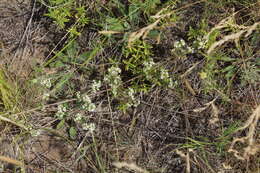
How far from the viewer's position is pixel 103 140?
10.6ft

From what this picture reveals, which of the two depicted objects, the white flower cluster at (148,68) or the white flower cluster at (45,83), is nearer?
the white flower cluster at (148,68)

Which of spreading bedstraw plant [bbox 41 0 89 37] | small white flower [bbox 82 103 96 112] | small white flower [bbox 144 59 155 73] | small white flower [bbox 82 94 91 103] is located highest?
spreading bedstraw plant [bbox 41 0 89 37]

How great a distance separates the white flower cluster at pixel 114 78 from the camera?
9.84 feet

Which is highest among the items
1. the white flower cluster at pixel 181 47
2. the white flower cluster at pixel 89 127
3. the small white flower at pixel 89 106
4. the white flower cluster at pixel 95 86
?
the white flower cluster at pixel 181 47

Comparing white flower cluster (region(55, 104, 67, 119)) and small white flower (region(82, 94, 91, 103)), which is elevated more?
small white flower (region(82, 94, 91, 103))

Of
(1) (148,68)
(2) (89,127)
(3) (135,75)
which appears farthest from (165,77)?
(2) (89,127)

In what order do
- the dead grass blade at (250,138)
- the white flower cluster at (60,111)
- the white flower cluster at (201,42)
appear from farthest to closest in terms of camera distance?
the white flower cluster at (60,111)
the white flower cluster at (201,42)
the dead grass blade at (250,138)

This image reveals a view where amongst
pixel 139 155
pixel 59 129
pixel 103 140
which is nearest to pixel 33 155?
pixel 59 129

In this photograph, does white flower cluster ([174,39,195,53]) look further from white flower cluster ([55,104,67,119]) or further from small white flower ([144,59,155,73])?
white flower cluster ([55,104,67,119])

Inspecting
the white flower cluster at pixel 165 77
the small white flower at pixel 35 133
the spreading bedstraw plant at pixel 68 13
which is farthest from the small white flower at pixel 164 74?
the small white flower at pixel 35 133

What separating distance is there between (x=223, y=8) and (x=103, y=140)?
1.72 metres

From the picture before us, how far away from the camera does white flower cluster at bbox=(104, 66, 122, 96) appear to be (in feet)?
9.84

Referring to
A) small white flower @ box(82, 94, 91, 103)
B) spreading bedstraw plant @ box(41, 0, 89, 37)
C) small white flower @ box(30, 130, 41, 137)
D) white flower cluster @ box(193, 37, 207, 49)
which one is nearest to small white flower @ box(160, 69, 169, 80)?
white flower cluster @ box(193, 37, 207, 49)

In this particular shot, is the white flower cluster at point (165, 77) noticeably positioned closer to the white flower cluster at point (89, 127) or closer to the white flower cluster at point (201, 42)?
the white flower cluster at point (201, 42)
